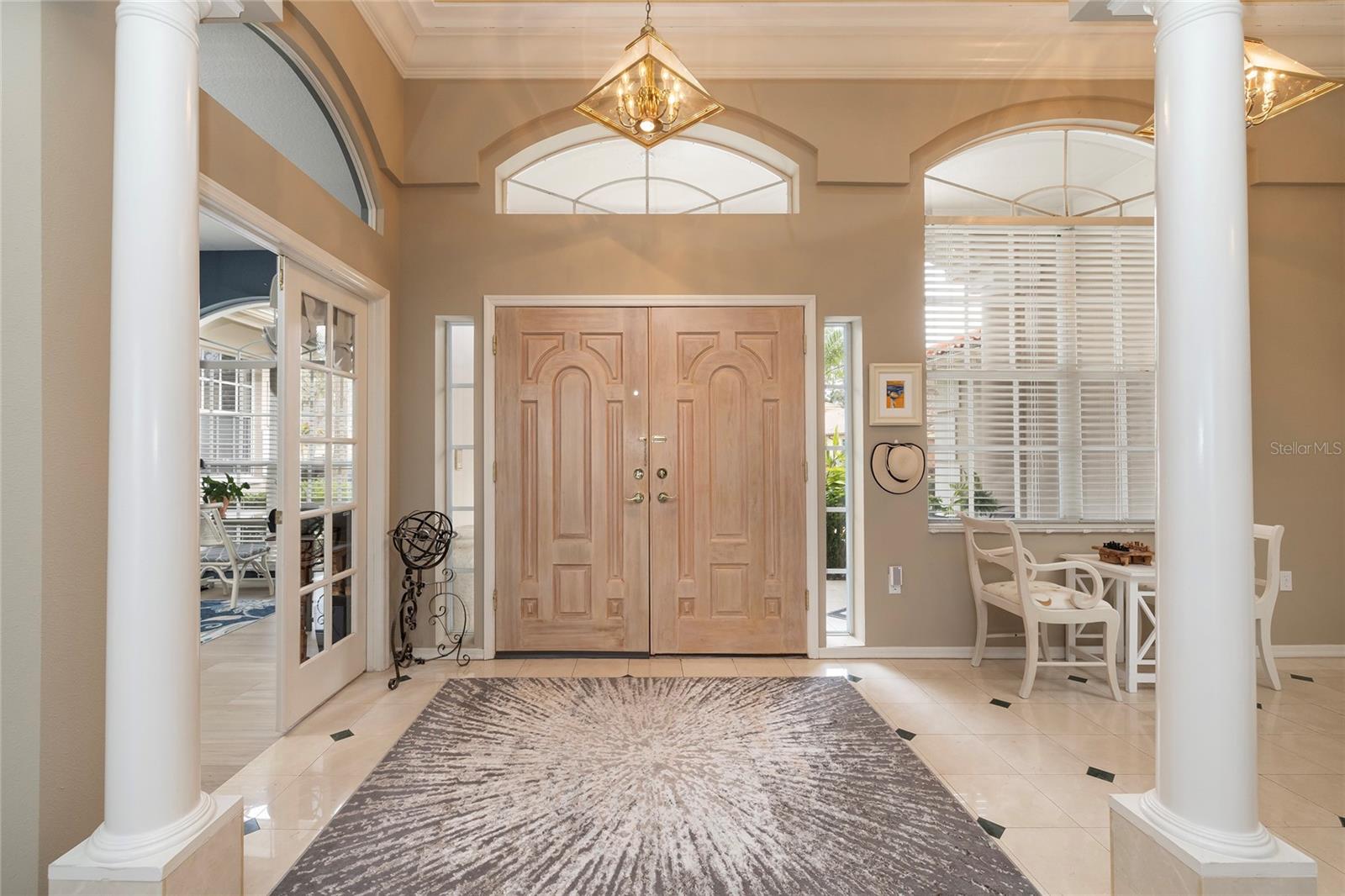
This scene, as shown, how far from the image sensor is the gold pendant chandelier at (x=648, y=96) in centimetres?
265

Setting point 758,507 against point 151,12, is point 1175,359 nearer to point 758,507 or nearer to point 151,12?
point 758,507

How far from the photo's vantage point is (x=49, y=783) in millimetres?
1617

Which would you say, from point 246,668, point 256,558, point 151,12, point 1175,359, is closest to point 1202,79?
point 1175,359

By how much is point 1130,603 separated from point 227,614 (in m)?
6.26

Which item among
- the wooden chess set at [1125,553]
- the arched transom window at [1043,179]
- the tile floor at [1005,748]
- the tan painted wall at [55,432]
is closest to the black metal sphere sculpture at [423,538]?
the tile floor at [1005,748]

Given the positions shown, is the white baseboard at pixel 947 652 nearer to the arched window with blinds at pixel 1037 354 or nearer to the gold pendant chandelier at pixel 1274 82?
the arched window with blinds at pixel 1037 354

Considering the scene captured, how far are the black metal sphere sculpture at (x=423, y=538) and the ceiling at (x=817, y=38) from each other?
260 centimetres

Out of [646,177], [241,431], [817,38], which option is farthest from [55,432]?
[241,431]

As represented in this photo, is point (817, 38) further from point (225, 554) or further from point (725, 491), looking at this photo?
point (225, 554)

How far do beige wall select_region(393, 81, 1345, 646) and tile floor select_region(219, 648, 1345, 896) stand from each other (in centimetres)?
54

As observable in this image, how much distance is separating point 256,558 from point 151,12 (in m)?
5.27

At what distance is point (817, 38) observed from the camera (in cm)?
364

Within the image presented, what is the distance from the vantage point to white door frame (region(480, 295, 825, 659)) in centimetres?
372

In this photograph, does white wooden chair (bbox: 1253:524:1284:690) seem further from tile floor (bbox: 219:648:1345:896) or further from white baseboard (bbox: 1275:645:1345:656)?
white baseboard (bbox: 1275:645:1345:656)
